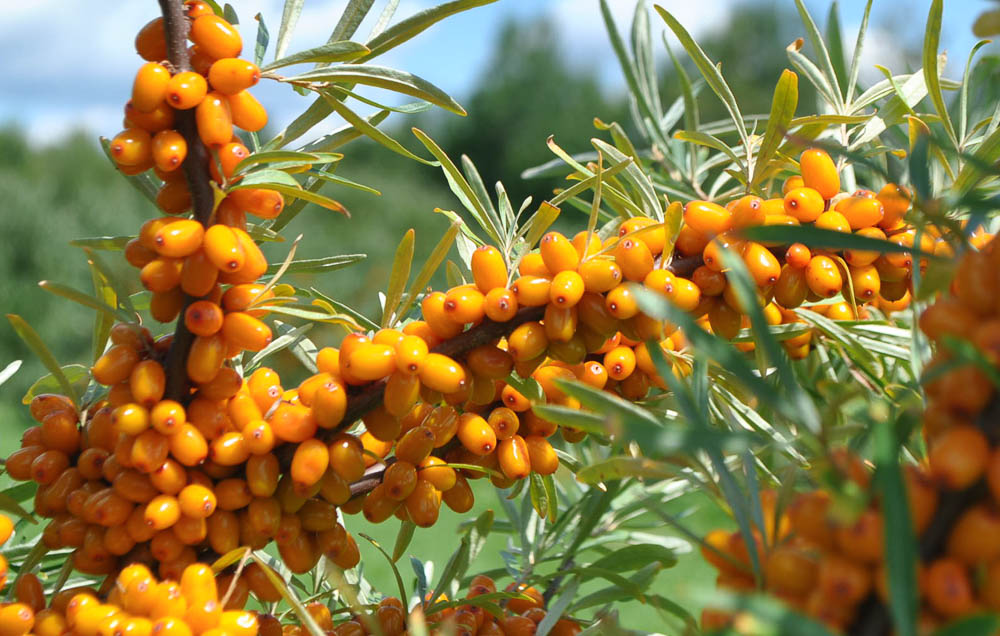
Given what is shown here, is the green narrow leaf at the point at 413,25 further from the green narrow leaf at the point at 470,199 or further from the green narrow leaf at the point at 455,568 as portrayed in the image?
the green narrow leaf at the point at 455,568

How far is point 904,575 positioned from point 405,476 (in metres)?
0.26

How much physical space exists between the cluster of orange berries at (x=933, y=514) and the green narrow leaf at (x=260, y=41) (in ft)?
1.11

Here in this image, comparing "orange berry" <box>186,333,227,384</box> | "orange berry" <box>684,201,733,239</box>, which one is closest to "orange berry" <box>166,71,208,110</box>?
"orange berry" <box>186,333,227,384</box>

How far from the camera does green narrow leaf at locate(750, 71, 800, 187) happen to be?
429mm

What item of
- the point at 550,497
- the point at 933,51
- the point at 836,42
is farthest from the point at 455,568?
the point at 836,42

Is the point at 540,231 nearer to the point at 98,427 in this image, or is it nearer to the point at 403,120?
the point at 98,427

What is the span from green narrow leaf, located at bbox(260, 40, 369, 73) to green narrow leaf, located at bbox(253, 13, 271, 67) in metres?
0.02

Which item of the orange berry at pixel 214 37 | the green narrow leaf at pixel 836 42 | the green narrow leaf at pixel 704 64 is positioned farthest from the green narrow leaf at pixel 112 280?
the green narrow leaf at pixel 836 42

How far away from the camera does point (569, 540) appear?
64cm

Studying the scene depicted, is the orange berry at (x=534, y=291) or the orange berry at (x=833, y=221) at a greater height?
the orange berry at (x=833, y=221)

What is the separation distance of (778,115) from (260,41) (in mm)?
284

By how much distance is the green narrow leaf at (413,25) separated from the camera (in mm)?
377

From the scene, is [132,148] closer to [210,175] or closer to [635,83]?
[210,175]

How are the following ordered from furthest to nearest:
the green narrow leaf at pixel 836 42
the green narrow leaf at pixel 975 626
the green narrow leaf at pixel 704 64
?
the green narrow leaf at pixel 836 42 < the green narrow leaf at pixel 704 64 < the green narrow leaf at pixel 975 626
